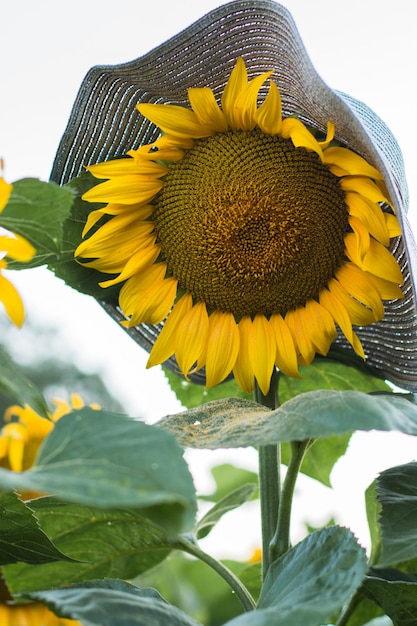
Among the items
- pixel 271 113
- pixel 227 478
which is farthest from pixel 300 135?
pixel 227 478

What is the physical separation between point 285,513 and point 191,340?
19cm

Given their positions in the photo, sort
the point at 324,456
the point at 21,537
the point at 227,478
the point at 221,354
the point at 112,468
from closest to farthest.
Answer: the point at 112,468
the point at 21,537
the point at 221,354
the point at 324,456
the point at 227,478

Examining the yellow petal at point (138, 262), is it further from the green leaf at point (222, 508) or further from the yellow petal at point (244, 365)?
the green leaf at point (222, 508)

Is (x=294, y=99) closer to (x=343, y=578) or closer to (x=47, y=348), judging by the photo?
(x=343, y=578)

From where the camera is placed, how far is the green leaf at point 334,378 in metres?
0.77

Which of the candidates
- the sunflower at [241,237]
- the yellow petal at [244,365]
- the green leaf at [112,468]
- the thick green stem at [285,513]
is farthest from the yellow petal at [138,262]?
the green leaf at [112,468]

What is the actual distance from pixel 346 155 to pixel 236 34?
13cm

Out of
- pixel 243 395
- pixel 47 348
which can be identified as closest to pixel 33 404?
pixel 243 395

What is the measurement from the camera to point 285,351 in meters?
0.73

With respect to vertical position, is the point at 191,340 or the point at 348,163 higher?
the point at 348,163

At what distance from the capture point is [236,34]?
0.62m

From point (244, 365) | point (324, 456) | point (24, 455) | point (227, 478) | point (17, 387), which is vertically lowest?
point (227, 478)

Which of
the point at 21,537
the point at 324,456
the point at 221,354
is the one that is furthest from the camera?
the point at 324,456

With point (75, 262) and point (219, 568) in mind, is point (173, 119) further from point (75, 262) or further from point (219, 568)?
point (219, 568)
